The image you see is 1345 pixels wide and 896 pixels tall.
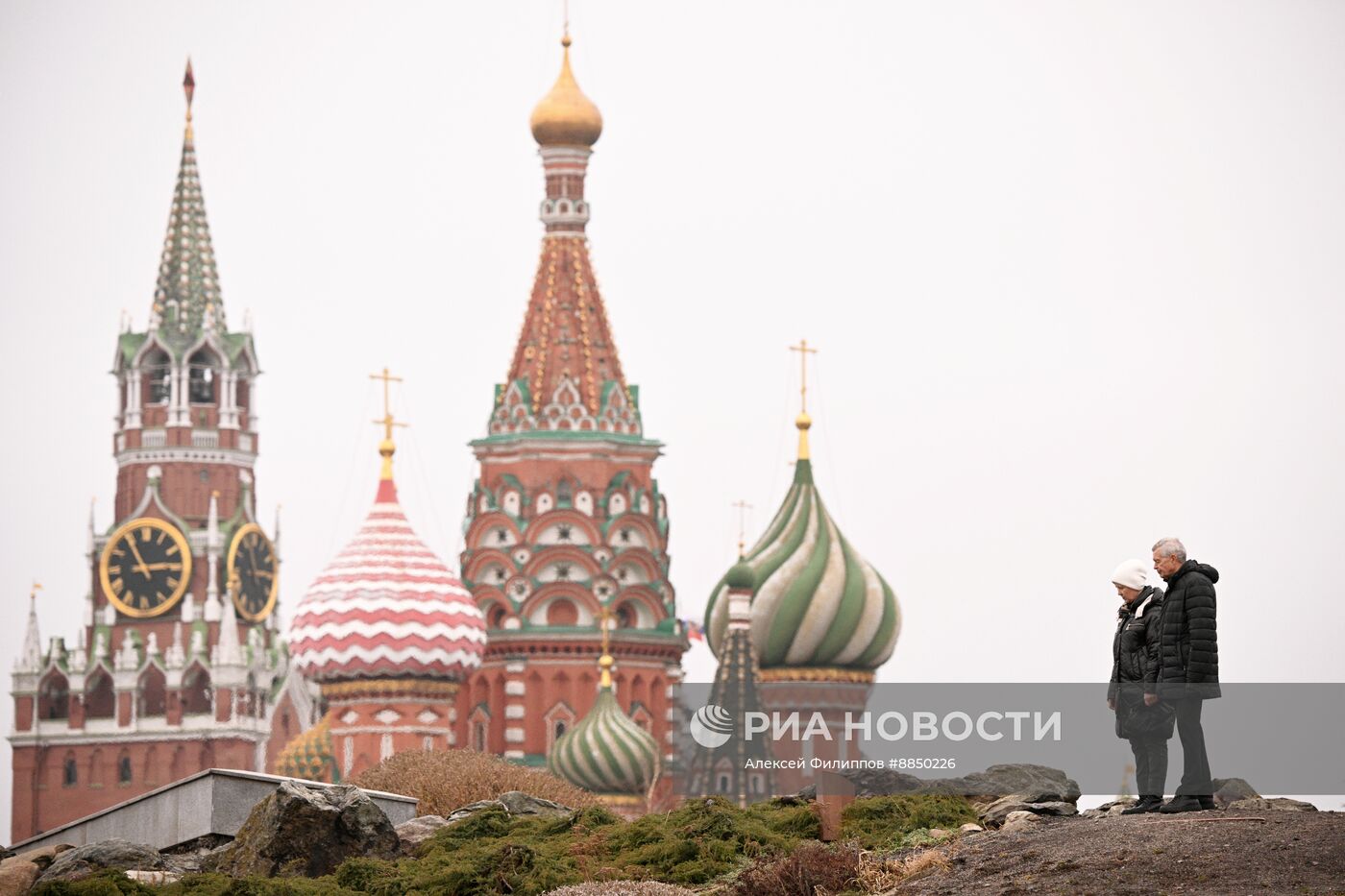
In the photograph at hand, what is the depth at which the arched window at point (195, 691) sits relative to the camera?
425 feet

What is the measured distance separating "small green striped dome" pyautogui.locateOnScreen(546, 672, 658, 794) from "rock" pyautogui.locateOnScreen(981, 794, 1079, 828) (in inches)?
1978

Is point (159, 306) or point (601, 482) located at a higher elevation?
point (159, 306)

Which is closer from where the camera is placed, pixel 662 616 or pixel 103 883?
pixel 103 883

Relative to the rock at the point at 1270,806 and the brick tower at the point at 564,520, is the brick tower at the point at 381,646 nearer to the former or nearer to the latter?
the brick tower at the point at 564,520

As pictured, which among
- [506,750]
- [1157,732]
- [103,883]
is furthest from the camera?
[506,750]

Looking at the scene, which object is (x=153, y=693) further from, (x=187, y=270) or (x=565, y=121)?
(x=565, y=121)

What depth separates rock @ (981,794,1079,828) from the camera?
31.9m

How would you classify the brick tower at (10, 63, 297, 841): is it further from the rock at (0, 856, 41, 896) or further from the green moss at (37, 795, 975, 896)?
the green moss at (37, 795, 975, 896)

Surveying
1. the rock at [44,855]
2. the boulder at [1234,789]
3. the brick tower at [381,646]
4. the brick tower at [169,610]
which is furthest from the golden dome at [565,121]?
the boulder at [1234,789]

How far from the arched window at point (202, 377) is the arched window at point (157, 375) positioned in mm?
830

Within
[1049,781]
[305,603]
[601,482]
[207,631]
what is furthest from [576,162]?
[1049,781]

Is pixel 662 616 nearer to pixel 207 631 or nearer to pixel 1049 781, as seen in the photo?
pixel 207 631

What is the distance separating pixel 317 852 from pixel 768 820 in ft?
13.4

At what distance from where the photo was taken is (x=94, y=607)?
132 metres
